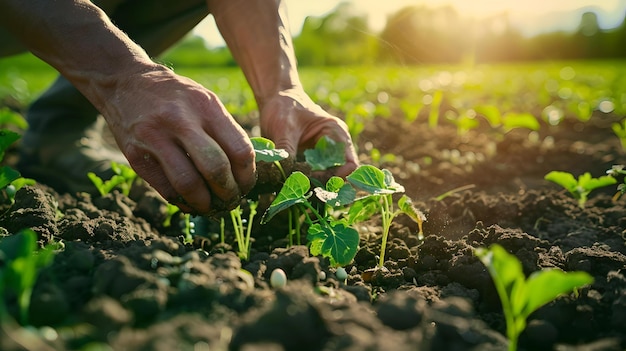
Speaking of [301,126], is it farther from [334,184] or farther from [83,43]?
[83,43]

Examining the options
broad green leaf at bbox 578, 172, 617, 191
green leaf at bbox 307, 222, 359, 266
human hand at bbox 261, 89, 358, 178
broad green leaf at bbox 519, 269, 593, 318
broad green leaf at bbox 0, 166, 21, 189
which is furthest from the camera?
broad green leaf at bbox 578, 172, 617, 191

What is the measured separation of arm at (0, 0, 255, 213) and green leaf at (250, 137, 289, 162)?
0.08m

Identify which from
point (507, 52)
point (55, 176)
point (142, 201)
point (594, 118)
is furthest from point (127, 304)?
point (507, 52)

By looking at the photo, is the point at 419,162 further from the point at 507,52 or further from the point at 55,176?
the point at 507,52

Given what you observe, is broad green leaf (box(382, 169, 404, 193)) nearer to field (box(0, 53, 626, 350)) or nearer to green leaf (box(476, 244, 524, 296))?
field (box(0, 53, 626, 350))

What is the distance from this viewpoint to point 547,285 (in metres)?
1.07

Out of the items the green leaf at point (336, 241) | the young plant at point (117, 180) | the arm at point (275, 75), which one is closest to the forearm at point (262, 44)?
the arm at point (275, 75)

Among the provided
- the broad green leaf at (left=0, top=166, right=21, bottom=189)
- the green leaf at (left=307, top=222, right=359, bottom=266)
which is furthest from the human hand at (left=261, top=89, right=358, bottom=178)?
the broad green leaf at (left=0, top=166, right=21, bottom=189)

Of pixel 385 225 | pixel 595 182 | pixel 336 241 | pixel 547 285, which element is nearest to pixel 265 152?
pixel 336 241

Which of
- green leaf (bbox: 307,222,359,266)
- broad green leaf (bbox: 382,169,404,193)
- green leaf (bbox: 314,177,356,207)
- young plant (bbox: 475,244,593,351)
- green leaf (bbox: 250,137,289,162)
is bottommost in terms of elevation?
green leaf (bbox: 307,222,359,266)

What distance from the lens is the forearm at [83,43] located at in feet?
5.77

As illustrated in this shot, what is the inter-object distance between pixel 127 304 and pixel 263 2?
1817mm

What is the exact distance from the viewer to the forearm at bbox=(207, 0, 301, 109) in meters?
2.50

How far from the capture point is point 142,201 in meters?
2.53
